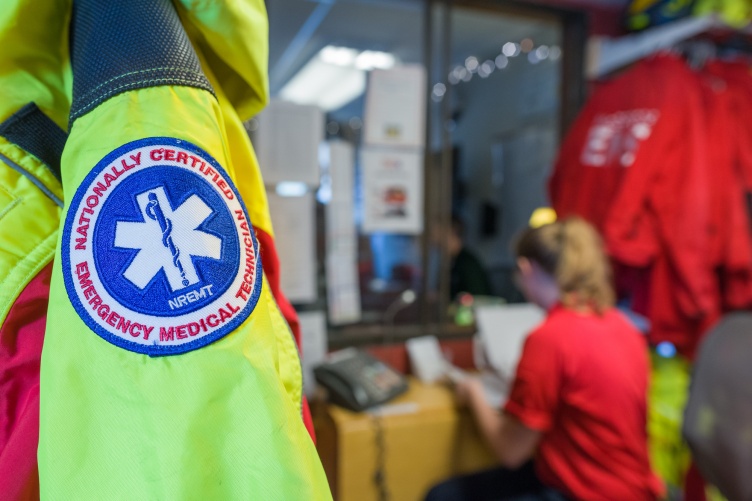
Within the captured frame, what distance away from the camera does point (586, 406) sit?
123 centimetres

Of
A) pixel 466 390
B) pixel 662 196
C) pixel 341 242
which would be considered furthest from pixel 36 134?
pixel 662 196

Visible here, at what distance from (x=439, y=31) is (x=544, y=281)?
1.17 metres

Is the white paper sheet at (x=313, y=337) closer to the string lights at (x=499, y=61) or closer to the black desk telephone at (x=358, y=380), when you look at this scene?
the black desk telephone at (x=358, y=380)

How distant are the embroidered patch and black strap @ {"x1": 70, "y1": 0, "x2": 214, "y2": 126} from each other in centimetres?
6

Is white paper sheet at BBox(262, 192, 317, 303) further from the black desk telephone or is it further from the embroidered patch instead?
the embroidered patch

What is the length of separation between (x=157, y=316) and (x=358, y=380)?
45.8 inches

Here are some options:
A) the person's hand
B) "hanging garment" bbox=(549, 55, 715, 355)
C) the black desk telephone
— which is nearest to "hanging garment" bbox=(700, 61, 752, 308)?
"hanging garment" bbox=(549, 55, 715, 355)

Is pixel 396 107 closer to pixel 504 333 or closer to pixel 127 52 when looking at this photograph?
pixel 504 333

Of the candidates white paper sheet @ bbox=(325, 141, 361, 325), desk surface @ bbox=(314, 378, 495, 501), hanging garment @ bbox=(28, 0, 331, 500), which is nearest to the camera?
hanging garment @ bbox=(28, 0, 331, 500)

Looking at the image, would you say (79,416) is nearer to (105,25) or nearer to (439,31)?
(105,25)

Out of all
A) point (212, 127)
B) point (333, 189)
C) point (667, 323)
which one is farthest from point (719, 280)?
point (212, 127)

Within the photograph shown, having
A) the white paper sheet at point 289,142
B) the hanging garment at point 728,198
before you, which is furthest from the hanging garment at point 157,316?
the hanging garment at point 728,198

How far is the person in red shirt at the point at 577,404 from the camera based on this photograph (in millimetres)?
1223

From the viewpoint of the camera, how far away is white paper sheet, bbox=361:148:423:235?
6.07 feet
